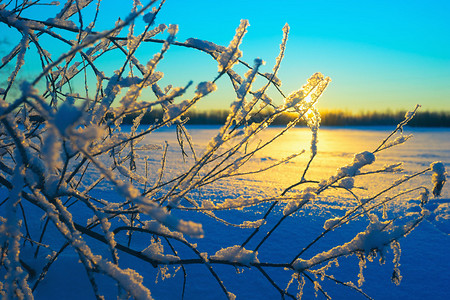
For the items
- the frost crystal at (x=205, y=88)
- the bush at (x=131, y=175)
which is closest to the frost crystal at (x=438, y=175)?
the bush at (x=131, y=175)

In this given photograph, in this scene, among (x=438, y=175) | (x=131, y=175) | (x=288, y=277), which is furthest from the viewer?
(x=288, y=277)

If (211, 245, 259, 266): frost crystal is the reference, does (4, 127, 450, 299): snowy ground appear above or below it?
below

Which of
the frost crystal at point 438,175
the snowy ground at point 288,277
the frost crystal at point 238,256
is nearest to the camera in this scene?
the frost crystal at point 438,175

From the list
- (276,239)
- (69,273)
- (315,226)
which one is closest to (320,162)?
(315,226)

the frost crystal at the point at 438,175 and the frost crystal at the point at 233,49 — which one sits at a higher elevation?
the frost crystal at the point at 233,49

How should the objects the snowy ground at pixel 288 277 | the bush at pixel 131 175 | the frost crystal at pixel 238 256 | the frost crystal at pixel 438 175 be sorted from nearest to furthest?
the bush at pixel 131 175 → the frost crystal at pixel 438 175 → the frost crystal at pixel 238 256 → the snowy ground at pixel 288 277

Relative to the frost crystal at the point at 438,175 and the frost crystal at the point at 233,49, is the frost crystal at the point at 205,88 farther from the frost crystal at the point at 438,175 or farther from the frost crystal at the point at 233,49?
the frost crystal at the point at 438,175

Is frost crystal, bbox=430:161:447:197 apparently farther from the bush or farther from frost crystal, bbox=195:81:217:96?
frost crystal, bbox=195:81:217:96

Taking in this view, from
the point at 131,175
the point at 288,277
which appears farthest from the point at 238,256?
the point at 288,277

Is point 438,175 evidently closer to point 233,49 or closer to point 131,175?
point 233,49

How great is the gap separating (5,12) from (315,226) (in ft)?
7.47

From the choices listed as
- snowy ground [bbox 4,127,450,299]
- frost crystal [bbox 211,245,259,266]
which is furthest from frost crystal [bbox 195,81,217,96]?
snowy ground [bbox 4,127,450,299]

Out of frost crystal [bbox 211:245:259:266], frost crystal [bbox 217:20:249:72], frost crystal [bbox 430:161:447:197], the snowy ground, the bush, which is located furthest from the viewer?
the snowy ground

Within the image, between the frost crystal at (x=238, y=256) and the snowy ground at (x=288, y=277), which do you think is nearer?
the frost crystal at (x=238, y=256)
